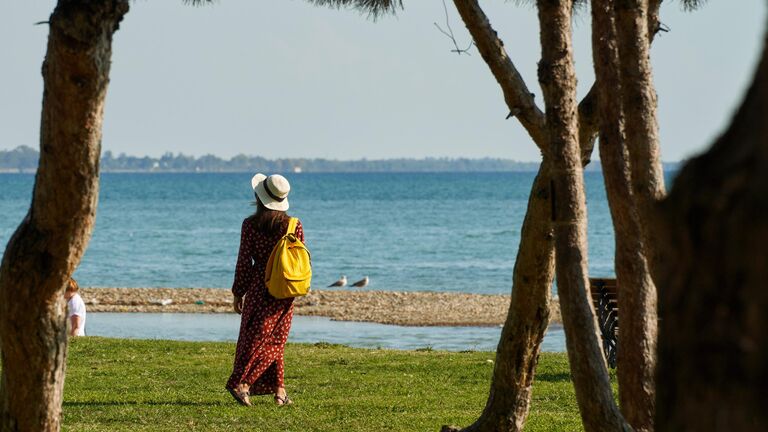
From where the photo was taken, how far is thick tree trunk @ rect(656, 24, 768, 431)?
6.77 ft

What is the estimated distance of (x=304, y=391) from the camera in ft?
30.5

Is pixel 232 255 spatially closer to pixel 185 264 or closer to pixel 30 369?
pixel 185 264

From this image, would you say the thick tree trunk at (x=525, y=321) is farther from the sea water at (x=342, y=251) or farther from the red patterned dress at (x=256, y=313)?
the sea water at (x=342, y=251)

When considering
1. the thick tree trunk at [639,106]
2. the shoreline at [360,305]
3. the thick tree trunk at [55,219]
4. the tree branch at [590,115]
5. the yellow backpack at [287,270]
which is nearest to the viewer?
the thick tree trunk at [55,219]

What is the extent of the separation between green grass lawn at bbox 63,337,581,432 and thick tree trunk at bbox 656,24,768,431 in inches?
205

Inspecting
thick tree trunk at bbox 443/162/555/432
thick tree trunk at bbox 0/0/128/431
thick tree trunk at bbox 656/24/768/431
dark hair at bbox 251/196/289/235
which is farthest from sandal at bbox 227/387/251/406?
thick tree trunk at bbox 656/24/768/431

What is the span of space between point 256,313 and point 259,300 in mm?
92

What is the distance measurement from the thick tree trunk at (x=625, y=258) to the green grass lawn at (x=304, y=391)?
2.05 metres

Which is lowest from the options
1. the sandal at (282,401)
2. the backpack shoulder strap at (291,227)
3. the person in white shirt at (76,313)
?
the person in white shirt at (76,313)

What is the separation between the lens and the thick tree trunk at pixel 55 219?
3.96 metres

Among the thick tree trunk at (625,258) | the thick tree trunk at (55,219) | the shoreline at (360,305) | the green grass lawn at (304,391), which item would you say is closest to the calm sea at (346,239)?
the shoreline at (360,305)

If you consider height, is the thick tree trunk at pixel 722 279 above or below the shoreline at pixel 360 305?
above

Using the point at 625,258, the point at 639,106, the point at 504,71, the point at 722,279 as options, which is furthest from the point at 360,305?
the point at 722,279

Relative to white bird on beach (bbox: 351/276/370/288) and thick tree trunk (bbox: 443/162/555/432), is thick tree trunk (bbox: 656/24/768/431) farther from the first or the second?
white bird on beach (bbox: 351/276/370/288)
